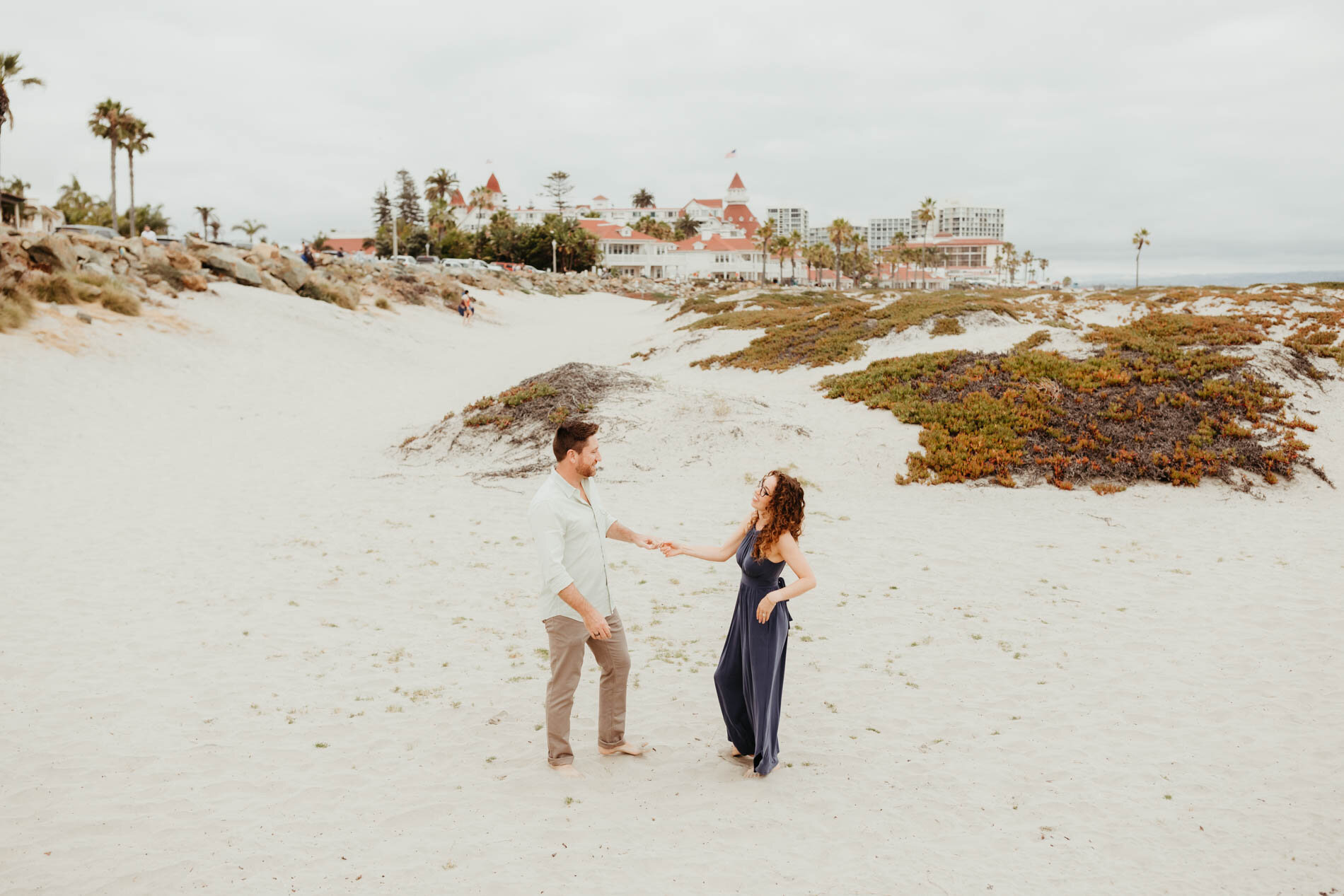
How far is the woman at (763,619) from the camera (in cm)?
525

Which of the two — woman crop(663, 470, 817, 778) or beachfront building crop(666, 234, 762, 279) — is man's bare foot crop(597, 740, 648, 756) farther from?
beachfront building crop(666, 234, 762, 279)

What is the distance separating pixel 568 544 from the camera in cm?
→ 532

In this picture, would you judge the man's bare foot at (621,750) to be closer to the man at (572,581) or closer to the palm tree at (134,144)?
the man at (572,581)

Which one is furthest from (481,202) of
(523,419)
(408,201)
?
(523,419)

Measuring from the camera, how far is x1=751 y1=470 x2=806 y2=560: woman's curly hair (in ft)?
17.1

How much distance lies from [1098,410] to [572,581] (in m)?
14.3

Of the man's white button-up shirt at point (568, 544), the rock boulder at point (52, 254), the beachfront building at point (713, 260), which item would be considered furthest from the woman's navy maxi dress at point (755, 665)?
the beachfront building at point (713, 260)

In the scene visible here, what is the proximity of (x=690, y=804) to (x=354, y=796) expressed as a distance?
2.19 meters

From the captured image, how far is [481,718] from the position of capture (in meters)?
6.46

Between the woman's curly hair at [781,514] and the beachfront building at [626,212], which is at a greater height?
the beachfront building at [626,212]

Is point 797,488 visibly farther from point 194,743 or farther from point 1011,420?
point 1011,420

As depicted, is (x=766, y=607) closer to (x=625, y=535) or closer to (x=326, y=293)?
(x=625, y=535)

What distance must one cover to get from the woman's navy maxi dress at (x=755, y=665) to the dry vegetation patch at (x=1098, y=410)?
30.3 feet

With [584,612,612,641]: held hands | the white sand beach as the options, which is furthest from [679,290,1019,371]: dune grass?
[584,612,612,641]: held hands
